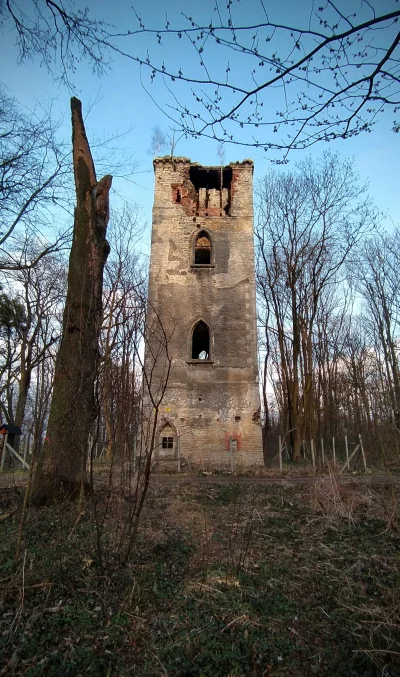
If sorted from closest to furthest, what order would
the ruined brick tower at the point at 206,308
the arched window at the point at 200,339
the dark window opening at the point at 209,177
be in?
the ruined brick tower at the point at 206,308, the arched window at the point at 200,339, the dark window opening at the point at 209,177

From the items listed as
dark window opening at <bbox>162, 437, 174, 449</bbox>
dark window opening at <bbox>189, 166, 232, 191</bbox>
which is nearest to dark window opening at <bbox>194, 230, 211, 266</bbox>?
dark window opening at <bbox>189, 166, 232, 191</bbox>

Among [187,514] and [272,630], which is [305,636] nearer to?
[272,630]

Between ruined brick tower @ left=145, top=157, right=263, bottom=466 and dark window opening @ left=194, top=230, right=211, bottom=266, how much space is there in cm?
5

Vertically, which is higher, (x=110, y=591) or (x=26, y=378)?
(x=26, y=378)

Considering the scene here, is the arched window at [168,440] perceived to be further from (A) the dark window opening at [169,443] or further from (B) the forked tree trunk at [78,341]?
(B) the forked tree trunk at [78,341]

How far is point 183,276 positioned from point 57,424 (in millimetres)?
11437

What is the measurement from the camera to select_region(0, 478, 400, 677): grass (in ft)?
8.81

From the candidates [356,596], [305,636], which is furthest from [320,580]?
[305,636]

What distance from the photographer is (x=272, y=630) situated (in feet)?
9.83

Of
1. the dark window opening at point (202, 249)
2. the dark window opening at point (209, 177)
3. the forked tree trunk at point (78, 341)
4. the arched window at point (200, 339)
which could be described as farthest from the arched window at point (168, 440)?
the dark window opening at point (209, 177)

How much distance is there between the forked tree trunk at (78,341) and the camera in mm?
4645

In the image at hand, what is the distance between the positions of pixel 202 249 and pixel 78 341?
42.0 ft

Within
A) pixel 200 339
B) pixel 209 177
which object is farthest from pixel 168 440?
pixel 209 177

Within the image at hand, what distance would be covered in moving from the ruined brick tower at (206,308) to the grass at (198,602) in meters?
8.48
